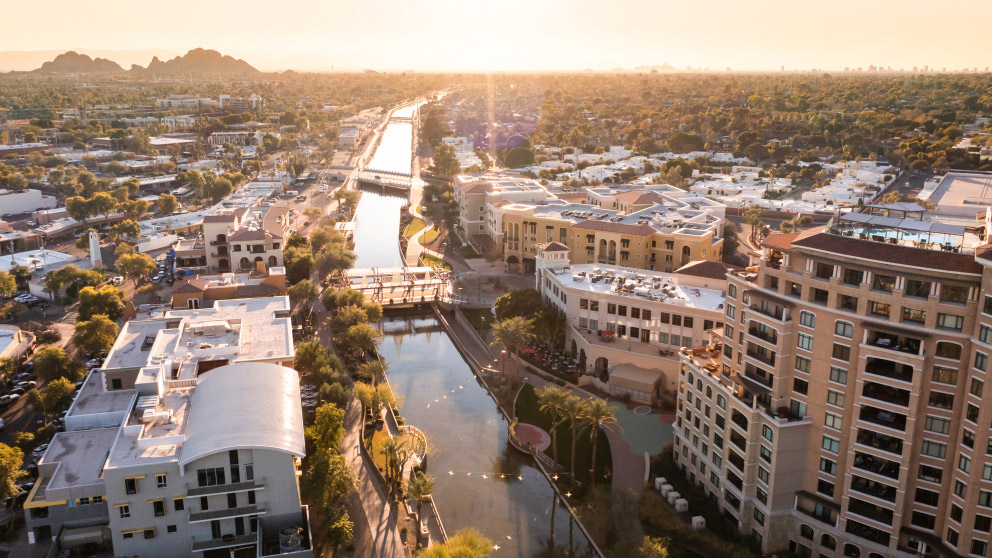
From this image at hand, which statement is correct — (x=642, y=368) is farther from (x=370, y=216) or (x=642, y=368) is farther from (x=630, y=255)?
(x=370, y=216)

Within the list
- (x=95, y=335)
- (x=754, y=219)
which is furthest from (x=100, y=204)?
(x=754, y=219)

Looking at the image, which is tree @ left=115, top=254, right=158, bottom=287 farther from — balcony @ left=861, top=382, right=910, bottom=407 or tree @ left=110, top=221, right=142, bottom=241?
balcony @ left=861, top=382, right=910, bottom=407

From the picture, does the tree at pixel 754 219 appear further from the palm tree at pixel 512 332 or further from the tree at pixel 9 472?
the tree at pixel 9 472

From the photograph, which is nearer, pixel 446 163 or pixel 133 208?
pixel 133 208

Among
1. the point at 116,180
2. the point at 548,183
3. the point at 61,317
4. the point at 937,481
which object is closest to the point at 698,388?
the point at 937,481

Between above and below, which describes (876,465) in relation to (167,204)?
below

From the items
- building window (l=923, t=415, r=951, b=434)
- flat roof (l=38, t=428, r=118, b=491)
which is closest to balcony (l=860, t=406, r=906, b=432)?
building window (l=923, t=415, r=951, b=434)

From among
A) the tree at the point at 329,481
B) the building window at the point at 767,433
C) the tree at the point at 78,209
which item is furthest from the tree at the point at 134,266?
the building window at the point at 767,433

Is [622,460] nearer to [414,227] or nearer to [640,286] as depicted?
[640,286]
